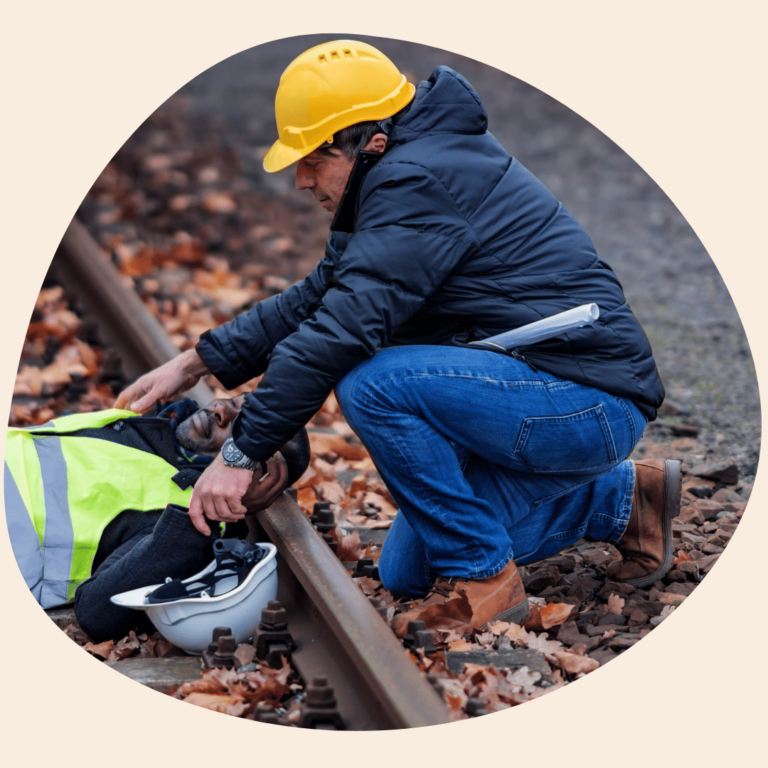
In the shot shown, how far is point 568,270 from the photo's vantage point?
3312mm

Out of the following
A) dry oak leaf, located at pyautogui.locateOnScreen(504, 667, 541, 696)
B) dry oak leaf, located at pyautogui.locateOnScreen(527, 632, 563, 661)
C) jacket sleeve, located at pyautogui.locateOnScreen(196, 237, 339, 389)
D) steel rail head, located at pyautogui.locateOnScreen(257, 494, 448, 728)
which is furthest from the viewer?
jacket sleeve, located at pyautogui.locateOnScreen(196, 237, 339, 389)

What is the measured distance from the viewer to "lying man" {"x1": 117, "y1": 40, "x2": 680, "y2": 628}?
3.07 m

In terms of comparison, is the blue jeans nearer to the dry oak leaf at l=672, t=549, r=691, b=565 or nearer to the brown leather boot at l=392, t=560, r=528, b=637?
the brown leather boot at l=392, t=560, r=528, b=637

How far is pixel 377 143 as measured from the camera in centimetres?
323

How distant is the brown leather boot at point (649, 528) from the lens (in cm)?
371

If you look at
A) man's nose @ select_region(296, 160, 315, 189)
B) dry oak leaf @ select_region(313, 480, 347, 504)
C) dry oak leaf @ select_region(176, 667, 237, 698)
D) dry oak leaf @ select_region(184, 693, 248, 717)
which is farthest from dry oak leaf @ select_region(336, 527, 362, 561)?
man's nose @ select_region(296, 160, 315, 189)

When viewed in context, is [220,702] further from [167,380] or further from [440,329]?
[167,380]

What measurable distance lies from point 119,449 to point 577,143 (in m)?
7.97

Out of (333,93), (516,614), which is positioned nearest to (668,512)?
(516,614)

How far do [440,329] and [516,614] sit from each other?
1079 mm

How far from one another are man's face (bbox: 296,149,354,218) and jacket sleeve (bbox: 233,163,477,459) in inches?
8.4

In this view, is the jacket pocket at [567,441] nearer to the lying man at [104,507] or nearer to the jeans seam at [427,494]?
the jeans seam at [427,494]

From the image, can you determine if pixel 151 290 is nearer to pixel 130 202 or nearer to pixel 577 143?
pixel 130 202

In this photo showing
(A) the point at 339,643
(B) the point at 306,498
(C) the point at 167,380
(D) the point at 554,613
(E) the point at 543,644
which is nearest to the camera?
(A) the point at 339,643
